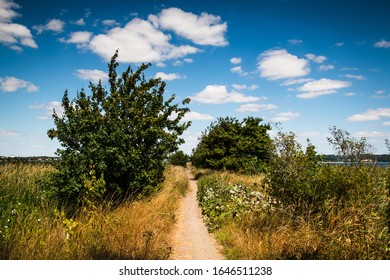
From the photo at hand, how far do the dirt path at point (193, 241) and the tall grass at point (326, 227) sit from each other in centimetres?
30

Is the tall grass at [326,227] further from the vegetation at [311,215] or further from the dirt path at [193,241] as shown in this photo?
the dirt path at [193,241]

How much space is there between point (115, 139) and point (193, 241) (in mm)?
3678

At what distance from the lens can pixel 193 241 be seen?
709 cm

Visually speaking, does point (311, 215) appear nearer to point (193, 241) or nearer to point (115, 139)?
point (193, 241)

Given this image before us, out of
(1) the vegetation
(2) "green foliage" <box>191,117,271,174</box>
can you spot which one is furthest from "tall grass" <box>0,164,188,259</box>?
(2) "green foliage" <box>191,117,271,174</box>

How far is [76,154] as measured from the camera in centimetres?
776

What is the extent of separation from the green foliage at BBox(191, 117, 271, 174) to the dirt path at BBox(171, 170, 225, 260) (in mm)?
11573

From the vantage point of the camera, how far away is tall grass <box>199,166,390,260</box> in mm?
5074

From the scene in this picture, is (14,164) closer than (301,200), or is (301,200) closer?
(301,200)

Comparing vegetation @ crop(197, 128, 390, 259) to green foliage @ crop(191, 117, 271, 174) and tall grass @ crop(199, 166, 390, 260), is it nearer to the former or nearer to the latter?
tall grass @ crop(199, 166, 390, 260)

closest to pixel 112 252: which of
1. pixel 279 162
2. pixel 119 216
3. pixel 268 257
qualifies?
pixel 119 216

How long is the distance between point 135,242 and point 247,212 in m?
3.35

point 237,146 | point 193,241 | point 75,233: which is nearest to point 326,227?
point 193,241

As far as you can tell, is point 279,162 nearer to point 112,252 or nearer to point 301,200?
point 301,200
